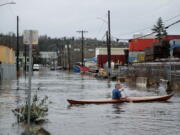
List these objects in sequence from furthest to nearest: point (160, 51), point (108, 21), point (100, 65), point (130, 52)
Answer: point (100, 65) < point (130, 52) < point (108, 21) < point (160, 51)

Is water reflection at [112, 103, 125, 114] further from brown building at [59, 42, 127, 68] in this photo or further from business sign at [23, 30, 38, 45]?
brown building at [59, 42, 127, 68]

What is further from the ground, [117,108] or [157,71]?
[157,71]

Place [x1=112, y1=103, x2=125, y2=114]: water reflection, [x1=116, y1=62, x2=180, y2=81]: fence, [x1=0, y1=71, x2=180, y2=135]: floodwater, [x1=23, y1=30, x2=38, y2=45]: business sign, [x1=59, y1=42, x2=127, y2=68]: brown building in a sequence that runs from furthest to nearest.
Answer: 1. [x1=59, y1=42, x2=127, y2=68]: brown building
2. [x1=116, y1=62, x2=180, y2=81]: fence
3. [x1=112, y1=103, x2=125, y2=114]: water reflection
4. [x1=0, y1=71, x2=180, y2=135]: floodwater
5. [x1=23, y1=30, x2=38, y2=45]: business sign

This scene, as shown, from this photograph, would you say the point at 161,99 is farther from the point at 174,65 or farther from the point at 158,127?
the point at 174,65

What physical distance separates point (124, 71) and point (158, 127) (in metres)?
46.3

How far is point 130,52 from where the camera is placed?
8619 centimetres

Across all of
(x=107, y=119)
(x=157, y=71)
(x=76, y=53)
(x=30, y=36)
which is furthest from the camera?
(x=76, y=53)

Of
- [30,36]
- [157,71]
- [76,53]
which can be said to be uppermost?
[76,53]

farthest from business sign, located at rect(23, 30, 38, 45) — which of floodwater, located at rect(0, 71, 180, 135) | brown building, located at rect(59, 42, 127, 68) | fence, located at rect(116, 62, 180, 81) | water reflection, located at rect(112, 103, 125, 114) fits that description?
brown building, located at rect(59, 42, 127, 68)

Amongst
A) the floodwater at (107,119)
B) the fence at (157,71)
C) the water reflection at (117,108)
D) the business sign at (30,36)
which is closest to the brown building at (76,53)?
the fence at (157,71)

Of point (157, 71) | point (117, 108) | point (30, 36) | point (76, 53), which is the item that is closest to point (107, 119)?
point (117, 108)

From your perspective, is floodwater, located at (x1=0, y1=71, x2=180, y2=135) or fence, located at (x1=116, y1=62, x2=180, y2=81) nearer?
floodwater, located at (x1=0, y1=71, x2=180, y2=135)

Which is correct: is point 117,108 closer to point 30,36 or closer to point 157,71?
point 30,36

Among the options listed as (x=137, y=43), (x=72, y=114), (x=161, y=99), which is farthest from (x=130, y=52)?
(x=72, y=114)
